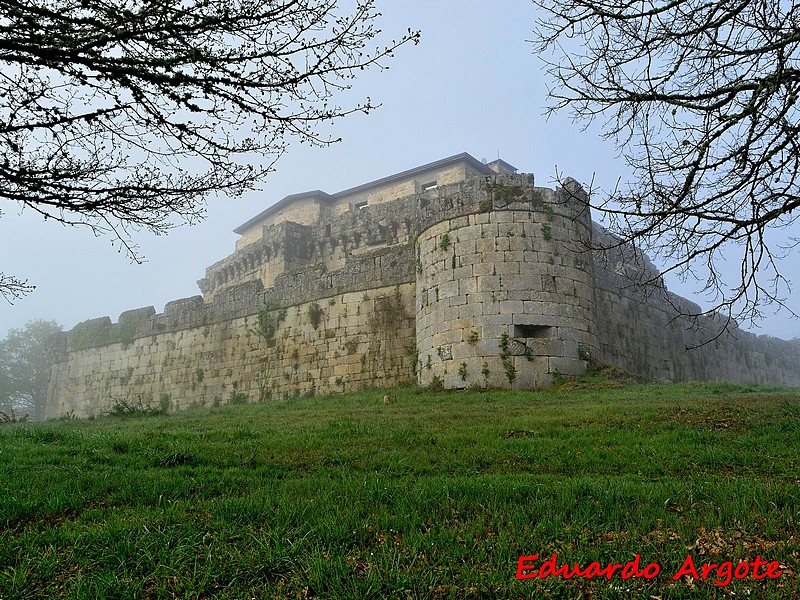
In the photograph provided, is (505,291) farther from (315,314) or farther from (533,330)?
(315,314)

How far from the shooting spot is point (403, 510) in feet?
15.4

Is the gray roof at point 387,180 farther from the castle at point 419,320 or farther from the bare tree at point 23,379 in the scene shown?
the bare tree at point 23,379

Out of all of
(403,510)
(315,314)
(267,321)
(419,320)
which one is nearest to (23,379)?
(267,321)

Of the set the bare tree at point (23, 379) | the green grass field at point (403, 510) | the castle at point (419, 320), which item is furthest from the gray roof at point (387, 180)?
the green grass field at point (403, 510)

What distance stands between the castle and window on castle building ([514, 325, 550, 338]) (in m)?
0.03

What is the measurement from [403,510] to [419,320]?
10269 mm

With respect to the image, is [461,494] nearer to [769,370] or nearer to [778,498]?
[778,498]

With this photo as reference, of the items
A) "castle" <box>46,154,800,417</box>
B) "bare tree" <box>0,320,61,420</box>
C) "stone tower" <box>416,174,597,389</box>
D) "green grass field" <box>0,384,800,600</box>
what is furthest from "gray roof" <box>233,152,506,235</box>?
"green grass field" <box>0,384,800,600</box>

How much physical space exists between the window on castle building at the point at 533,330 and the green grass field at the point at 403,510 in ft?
17.0

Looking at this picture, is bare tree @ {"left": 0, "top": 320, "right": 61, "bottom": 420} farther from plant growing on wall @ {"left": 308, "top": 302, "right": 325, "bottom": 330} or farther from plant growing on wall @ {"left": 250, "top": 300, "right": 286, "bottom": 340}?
plant growing on wall @ {"left": 308, "top": 302, "right": 325, "bottom": 330}

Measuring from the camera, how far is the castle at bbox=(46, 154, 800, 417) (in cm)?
1338

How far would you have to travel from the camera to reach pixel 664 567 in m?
3.74

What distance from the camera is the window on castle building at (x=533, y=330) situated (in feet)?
43.6

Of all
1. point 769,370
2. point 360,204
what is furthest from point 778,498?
point 360,204
